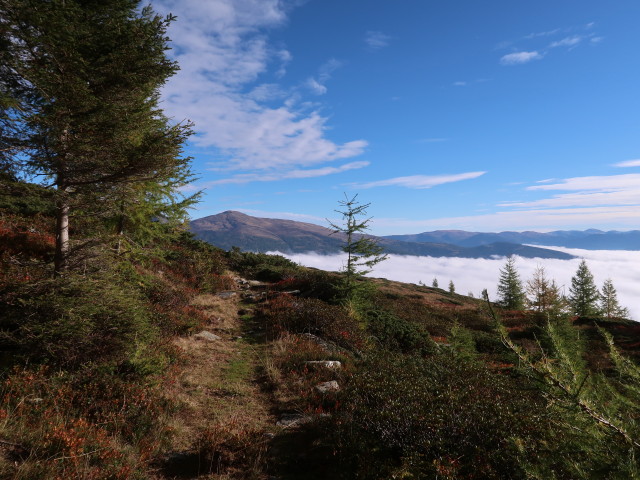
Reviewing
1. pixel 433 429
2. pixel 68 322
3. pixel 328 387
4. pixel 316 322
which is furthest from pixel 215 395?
pixel 316 322

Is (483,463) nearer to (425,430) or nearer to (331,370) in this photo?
(425,430)

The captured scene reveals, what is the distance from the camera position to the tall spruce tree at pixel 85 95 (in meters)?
5.93

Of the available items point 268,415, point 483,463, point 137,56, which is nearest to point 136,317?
point 268,415

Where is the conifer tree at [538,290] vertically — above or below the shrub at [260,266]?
below

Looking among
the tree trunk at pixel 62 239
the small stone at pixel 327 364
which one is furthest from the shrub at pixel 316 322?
the tree trunk at pixel 62 239

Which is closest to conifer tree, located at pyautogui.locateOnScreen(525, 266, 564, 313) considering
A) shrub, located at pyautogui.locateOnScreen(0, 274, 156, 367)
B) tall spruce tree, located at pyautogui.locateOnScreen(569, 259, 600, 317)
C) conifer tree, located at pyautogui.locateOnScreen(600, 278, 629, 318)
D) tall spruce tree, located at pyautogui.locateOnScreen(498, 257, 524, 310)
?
tall spruce tree, located at pyautogui.locateOnScreen(498, 257, 524, 310)

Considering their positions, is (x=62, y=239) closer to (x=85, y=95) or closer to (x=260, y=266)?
(x=85, y=95)

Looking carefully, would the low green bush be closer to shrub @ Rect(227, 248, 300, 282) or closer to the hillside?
the hillside

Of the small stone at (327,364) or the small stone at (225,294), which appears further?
the small stone at (225,294)

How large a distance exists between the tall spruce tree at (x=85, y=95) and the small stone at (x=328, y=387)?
6352mm

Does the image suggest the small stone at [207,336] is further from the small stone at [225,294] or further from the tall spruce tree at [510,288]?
the tall spruce tree at [510,288]

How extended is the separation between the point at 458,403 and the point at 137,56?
32.8 feet

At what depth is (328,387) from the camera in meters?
7.44

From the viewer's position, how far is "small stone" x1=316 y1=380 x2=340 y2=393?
285 inches
